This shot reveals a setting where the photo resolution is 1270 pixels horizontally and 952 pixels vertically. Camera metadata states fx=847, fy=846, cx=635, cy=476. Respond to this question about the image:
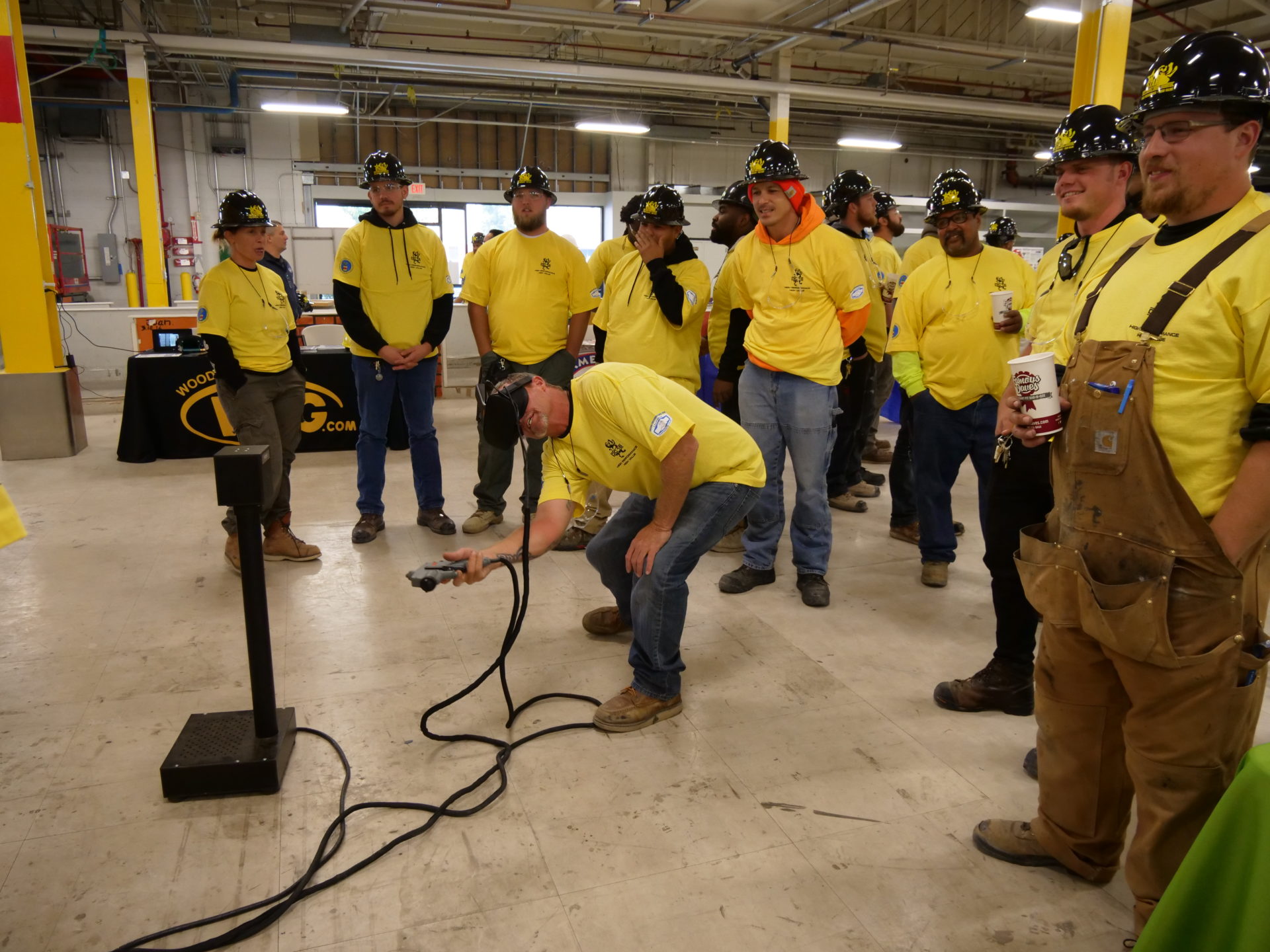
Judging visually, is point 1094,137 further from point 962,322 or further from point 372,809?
point 372,809

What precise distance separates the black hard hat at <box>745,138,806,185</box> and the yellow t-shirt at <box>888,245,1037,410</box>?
2.32 ft

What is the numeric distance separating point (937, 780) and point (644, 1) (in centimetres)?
1019

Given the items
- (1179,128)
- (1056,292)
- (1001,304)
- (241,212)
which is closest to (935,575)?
(1001,304)

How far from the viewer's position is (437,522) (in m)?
4.50

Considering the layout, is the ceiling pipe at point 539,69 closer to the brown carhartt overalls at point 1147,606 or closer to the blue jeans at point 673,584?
the blue jeans at point 673,584

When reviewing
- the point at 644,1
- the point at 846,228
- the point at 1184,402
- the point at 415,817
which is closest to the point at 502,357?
the point at 846,228

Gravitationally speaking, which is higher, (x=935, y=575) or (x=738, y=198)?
(x=738, y=198)

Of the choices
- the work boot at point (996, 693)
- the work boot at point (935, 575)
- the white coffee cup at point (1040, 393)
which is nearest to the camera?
the white coffee cup at point (1040, 393)

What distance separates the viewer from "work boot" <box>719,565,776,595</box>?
147 inches

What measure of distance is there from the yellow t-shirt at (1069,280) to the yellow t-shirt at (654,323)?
5.22 ft

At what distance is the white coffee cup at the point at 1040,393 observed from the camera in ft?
5.53

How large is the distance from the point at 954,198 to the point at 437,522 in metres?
2.92

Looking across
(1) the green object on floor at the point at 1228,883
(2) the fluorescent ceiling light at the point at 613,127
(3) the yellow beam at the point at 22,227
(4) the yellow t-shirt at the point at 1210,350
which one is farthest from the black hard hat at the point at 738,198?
(2) the fluorescent ceiling light at the point at 613,127

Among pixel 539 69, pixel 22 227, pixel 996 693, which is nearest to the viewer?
pixel 996 693
